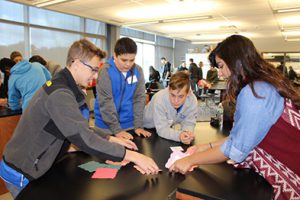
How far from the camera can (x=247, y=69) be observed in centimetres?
107

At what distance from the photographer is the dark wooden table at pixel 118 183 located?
3.27 ft

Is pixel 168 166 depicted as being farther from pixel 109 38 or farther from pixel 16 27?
pixel 109 38

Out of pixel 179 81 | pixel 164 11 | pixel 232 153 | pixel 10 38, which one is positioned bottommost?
pixel 232 153

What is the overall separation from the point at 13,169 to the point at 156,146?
2.67 feet

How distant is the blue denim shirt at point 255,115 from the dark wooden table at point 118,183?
0.68ft

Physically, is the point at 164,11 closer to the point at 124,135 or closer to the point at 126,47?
the point at 126,47

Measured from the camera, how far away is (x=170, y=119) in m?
1.92

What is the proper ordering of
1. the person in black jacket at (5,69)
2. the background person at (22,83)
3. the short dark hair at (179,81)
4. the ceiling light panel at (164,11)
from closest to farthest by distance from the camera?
the short dark hair at (179,81) < the background person at (22,83) < the person in black jacket at (5,69) < the ceiling light panel at (164,11)

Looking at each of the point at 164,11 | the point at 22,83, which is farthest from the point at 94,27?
the point at 22,83

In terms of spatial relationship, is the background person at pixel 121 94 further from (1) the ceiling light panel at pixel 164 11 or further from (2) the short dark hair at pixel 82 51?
(1) the ceiling light panel at pixel 164 11

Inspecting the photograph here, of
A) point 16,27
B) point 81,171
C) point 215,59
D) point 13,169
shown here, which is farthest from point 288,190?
point 16,27

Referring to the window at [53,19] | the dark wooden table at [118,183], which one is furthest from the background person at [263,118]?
the window at [53,19]

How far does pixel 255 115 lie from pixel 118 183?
640 millimetres

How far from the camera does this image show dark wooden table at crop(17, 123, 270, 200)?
100 cm
